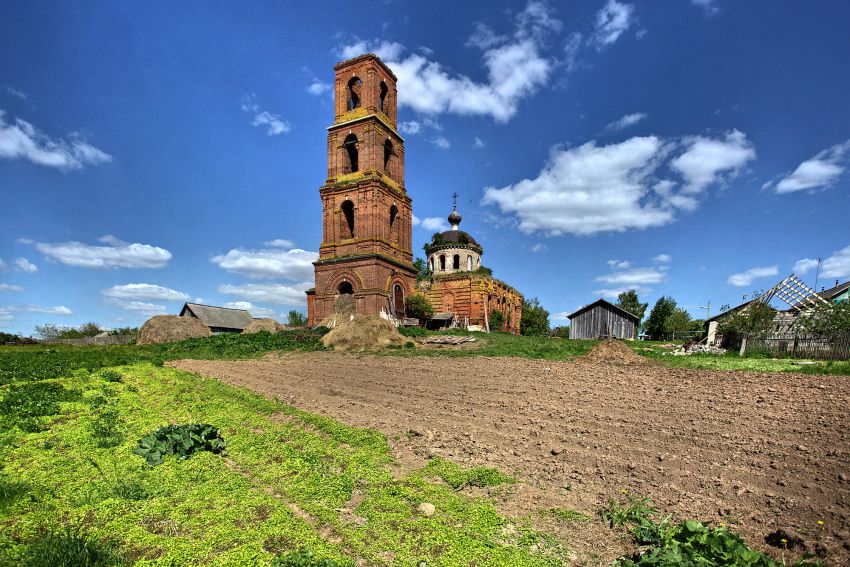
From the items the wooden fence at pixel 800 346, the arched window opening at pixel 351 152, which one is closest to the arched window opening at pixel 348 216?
the arched window opening at pixel 351 152

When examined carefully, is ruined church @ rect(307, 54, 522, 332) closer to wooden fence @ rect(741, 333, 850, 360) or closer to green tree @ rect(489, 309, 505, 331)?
green tree @ rect(489, 309, 505, 331)

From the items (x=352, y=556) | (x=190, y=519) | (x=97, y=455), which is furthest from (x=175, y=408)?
(x=352, y=556)

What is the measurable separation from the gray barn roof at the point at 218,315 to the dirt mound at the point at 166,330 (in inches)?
756

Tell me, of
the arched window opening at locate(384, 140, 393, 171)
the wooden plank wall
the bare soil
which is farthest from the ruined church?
the bare soil

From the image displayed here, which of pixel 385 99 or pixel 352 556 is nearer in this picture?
pixel 352 556

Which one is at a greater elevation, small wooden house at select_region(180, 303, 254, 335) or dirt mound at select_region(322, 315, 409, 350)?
small wooden house at select_region(180, 303, 254, 335)

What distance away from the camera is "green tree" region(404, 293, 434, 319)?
32312 millimetres

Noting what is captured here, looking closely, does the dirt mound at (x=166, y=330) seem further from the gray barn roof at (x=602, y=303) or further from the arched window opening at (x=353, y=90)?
the gray barn roof at (x=602, y=303)

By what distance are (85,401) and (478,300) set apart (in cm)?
2862

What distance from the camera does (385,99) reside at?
1305 inches

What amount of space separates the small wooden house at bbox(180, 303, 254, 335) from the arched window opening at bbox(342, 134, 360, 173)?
2962 cm

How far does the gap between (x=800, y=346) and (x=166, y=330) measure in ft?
123

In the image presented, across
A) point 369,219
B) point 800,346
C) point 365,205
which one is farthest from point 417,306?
point 800,346

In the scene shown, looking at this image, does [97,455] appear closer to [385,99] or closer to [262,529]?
[262,529]
